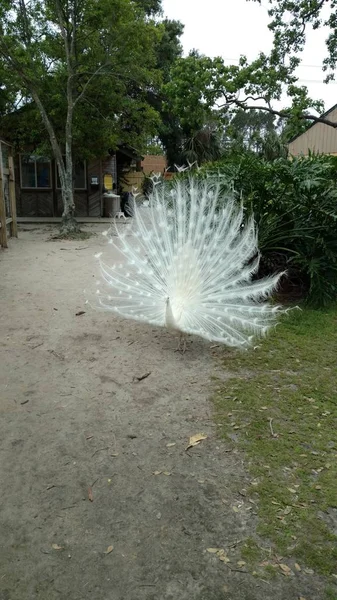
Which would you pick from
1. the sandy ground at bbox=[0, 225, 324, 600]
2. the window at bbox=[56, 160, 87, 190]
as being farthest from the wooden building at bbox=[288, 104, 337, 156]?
the sandy ground at bbox=[0, 225, 324, 600]

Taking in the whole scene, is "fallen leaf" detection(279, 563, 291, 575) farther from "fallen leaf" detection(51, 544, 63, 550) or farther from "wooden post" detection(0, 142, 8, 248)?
"wooden post" detection(0, 142, 8, 248)

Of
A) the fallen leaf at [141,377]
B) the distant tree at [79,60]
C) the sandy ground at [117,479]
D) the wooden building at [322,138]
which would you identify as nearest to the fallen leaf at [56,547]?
the sandy ground at [117,479]

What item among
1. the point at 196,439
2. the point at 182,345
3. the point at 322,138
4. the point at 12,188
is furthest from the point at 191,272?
the point at 322,138

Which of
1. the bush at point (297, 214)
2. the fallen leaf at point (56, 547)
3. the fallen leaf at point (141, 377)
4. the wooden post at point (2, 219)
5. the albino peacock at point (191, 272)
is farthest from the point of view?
the wooden post at point (2, 219)

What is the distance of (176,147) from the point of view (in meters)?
29.0

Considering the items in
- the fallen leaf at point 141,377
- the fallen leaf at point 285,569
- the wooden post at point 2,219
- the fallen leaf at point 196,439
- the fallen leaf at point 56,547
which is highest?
the wooden post at point 2,219

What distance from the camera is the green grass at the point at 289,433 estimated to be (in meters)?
2.50

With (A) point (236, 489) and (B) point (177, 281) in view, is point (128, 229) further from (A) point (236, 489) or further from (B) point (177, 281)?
(A) point (236, 489)

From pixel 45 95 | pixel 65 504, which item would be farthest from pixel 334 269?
pixel 45 95

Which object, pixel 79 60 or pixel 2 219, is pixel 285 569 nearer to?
pixel 2 219

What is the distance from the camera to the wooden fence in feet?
38.6

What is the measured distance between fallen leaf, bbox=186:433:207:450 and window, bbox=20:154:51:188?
61.7 feet

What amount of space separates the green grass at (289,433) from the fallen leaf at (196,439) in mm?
201

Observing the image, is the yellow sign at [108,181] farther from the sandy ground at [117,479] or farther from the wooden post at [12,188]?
the sandy ground at [117,479]
